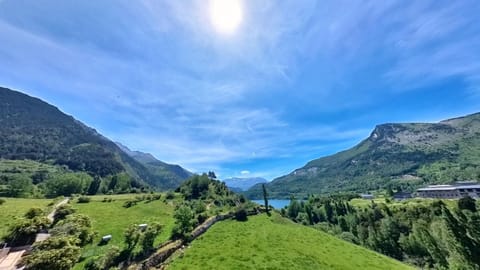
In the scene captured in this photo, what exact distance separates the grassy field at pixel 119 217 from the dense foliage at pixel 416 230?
5868cm

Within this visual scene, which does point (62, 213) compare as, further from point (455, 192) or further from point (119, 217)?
point (455, 192)

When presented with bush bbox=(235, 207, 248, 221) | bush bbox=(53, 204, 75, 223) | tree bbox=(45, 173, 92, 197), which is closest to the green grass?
bush bbox=(235, 207, 248, 221)

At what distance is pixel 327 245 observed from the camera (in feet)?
201

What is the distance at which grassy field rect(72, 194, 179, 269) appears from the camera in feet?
154

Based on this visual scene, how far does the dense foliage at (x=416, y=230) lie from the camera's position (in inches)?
1661

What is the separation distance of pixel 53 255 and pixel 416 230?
295 feet

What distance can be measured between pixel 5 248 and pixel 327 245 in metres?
68.6

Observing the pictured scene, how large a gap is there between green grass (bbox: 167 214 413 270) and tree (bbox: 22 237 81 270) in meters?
16.0

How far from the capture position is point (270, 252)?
166 ft

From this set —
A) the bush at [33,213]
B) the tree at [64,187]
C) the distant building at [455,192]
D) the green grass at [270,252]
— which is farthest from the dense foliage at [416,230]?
the tree at [64,187]

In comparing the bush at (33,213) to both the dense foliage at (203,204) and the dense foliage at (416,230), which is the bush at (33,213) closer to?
the dense foliage at (203,204)

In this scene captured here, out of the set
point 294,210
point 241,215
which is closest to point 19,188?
point 241,215

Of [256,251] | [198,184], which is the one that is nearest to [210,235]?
[256,251]

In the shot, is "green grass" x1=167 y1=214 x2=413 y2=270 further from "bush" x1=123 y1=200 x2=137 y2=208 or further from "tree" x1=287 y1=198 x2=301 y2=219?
"tree" x1=287 y1=198 x2=301 y2=219
